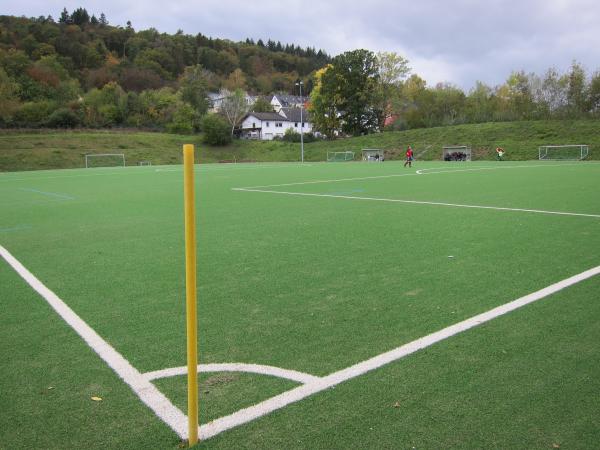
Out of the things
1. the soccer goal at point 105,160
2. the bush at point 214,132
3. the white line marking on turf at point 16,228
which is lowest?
the white line marking on turf at point 16,228

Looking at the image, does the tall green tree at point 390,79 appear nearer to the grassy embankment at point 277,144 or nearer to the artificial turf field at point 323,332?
the grassy embankment at point 277,144

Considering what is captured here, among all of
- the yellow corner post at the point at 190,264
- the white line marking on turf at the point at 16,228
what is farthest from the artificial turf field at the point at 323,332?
the white line marking on turf at the point at 16,228

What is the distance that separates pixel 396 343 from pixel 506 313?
127cm

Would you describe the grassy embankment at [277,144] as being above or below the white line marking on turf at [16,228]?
above

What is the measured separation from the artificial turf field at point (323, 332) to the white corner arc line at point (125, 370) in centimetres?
6

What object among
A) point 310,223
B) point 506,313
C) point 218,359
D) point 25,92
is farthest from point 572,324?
point 25,92

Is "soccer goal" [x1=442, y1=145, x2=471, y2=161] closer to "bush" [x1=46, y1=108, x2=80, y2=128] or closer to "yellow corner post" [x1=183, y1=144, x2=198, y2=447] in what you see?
"yellow corner post" [x1=183, y1=144, x2=198, y2=447]

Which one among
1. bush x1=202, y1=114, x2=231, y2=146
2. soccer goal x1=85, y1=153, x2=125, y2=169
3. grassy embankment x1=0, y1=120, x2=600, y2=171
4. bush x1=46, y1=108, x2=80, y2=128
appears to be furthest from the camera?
bush x1=46, y1=108, x2=80, y2=128

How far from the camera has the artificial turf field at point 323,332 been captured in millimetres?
2787

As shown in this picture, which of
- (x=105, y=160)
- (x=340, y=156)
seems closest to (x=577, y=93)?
(x=340, y=156)

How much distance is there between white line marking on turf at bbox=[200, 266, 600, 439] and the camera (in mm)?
2842

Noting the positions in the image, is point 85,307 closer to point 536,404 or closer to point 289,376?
point 289,376

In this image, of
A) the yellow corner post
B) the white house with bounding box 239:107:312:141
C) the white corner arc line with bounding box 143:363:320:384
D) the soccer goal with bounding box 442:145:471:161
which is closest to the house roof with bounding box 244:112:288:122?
the white house with bounding box 239:107:312:141

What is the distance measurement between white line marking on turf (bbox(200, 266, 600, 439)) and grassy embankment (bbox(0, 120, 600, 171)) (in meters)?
46.0
